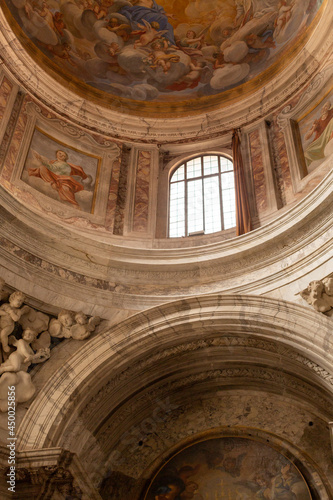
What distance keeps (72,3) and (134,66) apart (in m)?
2.25

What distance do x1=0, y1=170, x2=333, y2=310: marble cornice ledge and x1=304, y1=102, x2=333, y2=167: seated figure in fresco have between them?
2.16 metres

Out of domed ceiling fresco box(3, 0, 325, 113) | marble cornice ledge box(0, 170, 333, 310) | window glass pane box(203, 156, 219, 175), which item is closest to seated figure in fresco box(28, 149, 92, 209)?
marble cornice ledge box(0, 170, 333, 310)

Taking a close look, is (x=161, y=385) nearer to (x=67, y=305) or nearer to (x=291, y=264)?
(x=67, y=305)

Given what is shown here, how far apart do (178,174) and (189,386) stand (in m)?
5.58

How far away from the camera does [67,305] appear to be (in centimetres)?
1152

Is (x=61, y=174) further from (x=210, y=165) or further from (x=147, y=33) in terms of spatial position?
(x=147, y=33)

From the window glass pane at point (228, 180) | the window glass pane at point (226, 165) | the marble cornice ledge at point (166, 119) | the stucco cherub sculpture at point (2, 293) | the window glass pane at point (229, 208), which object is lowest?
the stucco cherub sculpture at point (2, 293)

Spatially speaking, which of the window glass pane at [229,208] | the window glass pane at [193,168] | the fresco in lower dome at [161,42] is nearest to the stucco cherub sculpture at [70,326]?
the window glass pane at [229,208]

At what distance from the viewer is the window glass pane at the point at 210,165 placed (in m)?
15.0

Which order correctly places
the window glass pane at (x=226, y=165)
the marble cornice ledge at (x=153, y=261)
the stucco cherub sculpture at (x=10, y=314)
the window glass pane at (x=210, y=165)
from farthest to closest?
1. the window glass pane at (x=210, y=165)
2. the window glass pane at (x=226, y=165)
3. the marble cornice ledge at (x=153, y=261)
4. the stucco cherub sculpture at (x=10, y=314)

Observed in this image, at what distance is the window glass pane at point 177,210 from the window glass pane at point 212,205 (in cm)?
56

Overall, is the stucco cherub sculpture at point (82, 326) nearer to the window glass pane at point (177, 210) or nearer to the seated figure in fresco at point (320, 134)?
the window glass pane at point (177, 210)

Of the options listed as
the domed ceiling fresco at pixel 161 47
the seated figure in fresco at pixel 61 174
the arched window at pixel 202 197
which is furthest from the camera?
the domed ceiling fresco at pixel 161 47

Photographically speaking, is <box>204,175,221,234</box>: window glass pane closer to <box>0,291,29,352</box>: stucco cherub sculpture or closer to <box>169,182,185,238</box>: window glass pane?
<box>169,182,185,238</box>: window glass pane
